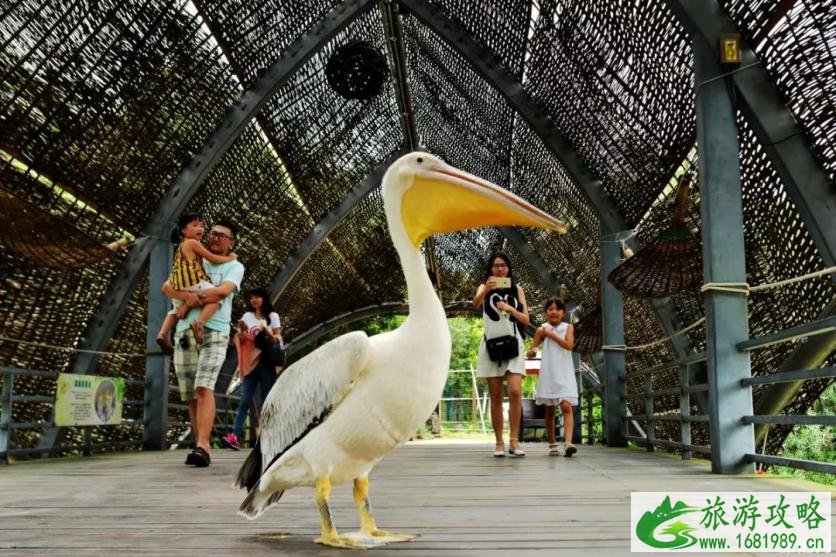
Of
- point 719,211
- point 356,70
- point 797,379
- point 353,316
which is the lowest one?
point 797,379

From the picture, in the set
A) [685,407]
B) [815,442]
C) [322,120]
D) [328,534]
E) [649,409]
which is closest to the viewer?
[328,534]

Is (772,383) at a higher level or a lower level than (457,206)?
lower

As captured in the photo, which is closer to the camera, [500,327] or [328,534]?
[328,534]

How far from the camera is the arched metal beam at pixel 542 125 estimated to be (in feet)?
24.1

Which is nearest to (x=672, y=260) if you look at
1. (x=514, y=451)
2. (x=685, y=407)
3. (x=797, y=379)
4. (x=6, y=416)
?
(x=685, y=407)

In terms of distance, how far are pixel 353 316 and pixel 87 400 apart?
36.4ft

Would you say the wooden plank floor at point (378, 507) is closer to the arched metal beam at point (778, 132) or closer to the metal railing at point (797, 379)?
the metal railing at point (797, 379)

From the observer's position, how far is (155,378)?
6.95 m

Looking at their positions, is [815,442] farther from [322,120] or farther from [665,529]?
[665,529]

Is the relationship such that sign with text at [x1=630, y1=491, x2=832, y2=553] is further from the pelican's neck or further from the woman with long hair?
the woman with long hair

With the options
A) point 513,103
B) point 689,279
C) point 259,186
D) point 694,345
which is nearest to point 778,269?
point 689,279

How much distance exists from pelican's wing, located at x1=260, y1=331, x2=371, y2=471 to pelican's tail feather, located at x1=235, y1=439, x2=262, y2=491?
0.17ft

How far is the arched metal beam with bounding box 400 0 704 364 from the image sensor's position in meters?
7.33

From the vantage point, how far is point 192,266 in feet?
17.0
